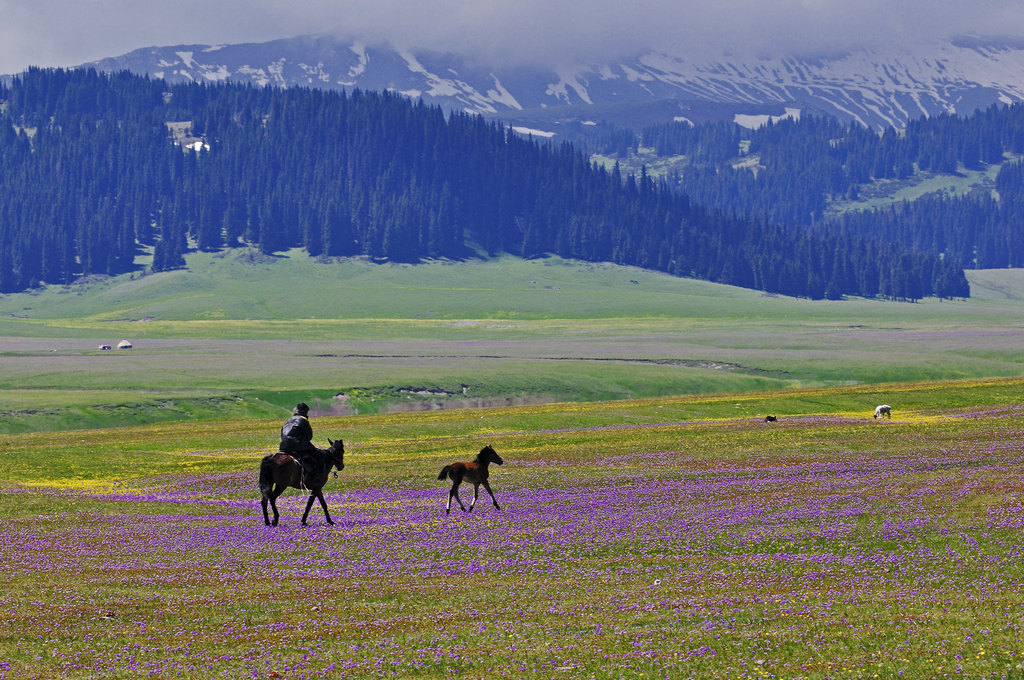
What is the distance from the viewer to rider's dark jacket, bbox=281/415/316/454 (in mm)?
31891

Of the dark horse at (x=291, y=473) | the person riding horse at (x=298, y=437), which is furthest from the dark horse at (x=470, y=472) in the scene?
the person riding horse at (x=298, y=437)

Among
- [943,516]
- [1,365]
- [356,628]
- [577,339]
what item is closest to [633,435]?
[943,516]

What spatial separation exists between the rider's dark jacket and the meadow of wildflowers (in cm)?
246

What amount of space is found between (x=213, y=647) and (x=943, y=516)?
774 inches

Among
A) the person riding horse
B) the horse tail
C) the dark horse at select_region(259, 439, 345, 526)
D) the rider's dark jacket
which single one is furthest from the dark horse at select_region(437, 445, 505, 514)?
the horse tail

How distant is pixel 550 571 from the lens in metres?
26.9

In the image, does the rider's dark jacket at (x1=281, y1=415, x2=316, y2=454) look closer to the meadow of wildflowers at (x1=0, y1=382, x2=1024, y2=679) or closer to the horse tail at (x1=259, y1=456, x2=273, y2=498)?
the horse tail at (x1=259, y1=456, x2=273, y2=498)

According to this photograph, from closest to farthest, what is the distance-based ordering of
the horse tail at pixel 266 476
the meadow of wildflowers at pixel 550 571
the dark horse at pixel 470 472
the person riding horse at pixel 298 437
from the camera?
the meadow of wildflowers at pixel 550 571
the horse tail at pixel 266 476
the person riding horse at pixel 298 437
the dark horse at pixel 470 472

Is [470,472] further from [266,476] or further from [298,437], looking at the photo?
[266,476]

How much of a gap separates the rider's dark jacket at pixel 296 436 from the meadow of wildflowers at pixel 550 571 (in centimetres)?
246

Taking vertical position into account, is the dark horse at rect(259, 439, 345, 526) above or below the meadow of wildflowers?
above

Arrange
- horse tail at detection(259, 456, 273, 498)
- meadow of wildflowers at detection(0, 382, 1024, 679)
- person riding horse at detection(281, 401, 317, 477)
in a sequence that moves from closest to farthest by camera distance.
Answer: meadow of wildflowers at detection(0, 382, 1024, 679) < horse tail at detection(259, 456, 273, 498) < person riding horse at detection(281, 401, 317, 477)

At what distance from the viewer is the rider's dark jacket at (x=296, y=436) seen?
3189 cm

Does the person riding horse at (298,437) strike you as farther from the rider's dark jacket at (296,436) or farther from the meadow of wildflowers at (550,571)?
the meadow of wildflowers at (550,571)
